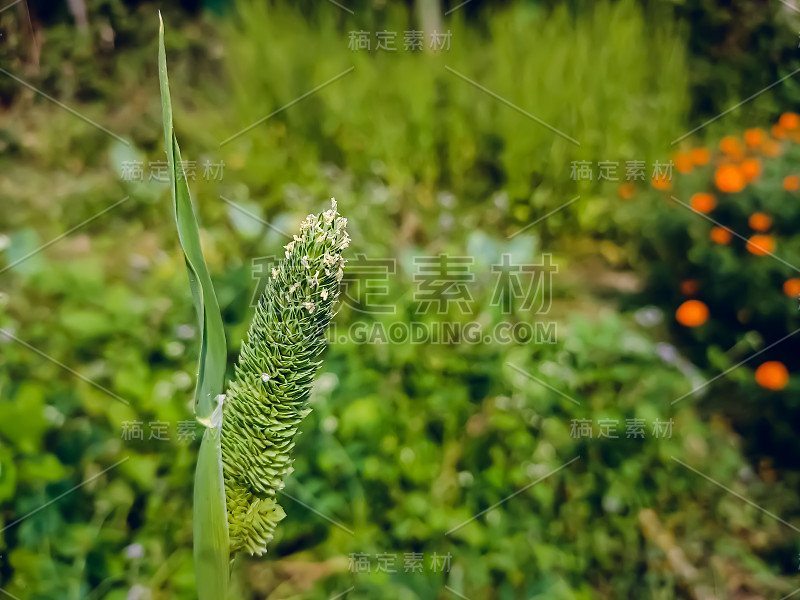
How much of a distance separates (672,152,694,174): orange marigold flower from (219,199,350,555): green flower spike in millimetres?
1578

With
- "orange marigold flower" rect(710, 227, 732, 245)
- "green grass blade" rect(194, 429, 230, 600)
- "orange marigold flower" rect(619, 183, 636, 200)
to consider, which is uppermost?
"green grass blade" rect(194, 429, 230, 600)

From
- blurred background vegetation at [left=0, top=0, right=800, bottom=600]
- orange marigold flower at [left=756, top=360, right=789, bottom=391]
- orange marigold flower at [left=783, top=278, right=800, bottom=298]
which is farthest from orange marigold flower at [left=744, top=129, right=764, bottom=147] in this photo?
orange marigold flower at [left=756, top=360, right=789, bottom=391]

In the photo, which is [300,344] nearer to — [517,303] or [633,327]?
[517,303]

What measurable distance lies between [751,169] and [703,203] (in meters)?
0.15

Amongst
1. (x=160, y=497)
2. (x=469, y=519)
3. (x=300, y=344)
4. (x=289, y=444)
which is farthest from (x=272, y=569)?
(x=300, y=344)

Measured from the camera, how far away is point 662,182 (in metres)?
1.90

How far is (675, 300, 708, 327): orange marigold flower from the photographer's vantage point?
1.57m

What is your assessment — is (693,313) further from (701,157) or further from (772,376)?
(701,157)

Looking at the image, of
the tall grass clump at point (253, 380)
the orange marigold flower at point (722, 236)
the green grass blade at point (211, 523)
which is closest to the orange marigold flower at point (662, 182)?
the orange marigold flower at point (722, 236)

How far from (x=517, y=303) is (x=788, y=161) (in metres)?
0.76

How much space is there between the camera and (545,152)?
196 centimetres

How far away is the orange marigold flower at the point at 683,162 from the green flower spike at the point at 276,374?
1578 millimetres

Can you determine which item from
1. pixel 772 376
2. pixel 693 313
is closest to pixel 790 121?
pixel 693 313

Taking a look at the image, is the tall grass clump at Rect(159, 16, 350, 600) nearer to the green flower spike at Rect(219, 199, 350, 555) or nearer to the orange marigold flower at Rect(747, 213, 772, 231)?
the green flower spike at Rect(219, 199, 350, 555)
